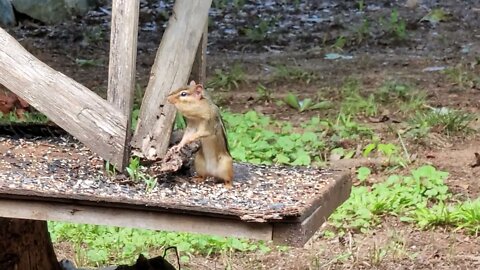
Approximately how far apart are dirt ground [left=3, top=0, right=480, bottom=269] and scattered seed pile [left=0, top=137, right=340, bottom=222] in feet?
4.79

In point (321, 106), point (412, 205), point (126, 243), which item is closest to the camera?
point (126, 243)

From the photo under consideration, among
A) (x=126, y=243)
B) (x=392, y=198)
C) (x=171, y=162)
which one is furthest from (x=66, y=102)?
(x=392, y=198)

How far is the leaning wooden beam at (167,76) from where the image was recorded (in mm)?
3100

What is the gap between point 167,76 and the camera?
10.3 feet

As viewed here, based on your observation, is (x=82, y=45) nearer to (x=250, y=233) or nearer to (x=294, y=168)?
(x=294, y=168)

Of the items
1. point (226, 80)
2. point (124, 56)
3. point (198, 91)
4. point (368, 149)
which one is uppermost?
point (124, 56)

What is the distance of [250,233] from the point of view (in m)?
2.68

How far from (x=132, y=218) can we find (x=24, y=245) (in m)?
1.10

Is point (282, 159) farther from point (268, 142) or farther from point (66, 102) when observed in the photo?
point (66, 102)

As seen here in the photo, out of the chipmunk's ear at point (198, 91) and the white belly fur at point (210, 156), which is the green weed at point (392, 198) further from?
the chipmunk's ear at point (198, 91)

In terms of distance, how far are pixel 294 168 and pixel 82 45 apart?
19.8 feet

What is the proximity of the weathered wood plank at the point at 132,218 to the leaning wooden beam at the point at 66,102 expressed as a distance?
10.0 inches

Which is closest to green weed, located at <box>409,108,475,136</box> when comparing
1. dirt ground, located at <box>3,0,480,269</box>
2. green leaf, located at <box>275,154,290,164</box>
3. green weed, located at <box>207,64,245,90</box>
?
dirt ground, located at <box>3,0,480,269</box>

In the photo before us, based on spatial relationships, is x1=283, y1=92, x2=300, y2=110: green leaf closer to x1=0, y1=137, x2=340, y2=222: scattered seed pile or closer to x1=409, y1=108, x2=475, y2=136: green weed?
x1=409, y1=108, x2=475, y2=136: green weed
